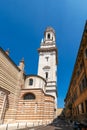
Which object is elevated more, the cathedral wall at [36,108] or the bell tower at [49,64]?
the bell tower at [49,64]

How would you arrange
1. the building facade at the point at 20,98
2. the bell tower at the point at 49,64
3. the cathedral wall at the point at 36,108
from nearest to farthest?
the building facade at the point at 20,98 < the cathedral wall at the point at 36,108 < the bell tower at the point at 49,64

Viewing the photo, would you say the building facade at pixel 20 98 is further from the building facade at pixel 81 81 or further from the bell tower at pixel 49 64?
the building facade at pixel 81 81

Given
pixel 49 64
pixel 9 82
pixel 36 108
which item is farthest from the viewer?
pixel 49 64

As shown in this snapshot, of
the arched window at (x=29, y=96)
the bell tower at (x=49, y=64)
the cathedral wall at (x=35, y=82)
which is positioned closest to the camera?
the arched window at (x=29, y=96)

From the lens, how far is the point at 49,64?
133ft

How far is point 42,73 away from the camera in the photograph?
39.3 meters

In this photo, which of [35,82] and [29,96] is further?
[35,82]

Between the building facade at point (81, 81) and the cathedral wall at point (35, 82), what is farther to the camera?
the cathedral wall at point (35, 82)

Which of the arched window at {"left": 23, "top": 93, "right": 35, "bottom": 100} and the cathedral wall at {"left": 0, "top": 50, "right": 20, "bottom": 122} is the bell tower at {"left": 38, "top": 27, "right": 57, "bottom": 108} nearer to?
the arched window at {"left": 23, "top": 93, "right": 35, "bottom": 100}

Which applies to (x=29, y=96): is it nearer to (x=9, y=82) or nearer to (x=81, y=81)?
(x=9, y=82)

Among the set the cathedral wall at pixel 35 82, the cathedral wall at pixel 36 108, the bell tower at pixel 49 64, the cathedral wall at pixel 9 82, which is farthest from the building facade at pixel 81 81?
the bell tower at pixel 49 64

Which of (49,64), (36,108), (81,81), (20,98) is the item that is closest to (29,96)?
(20,98)

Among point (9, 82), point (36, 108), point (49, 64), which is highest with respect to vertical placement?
point (49, 64)

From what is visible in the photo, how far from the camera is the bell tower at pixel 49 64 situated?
36.8 meters
